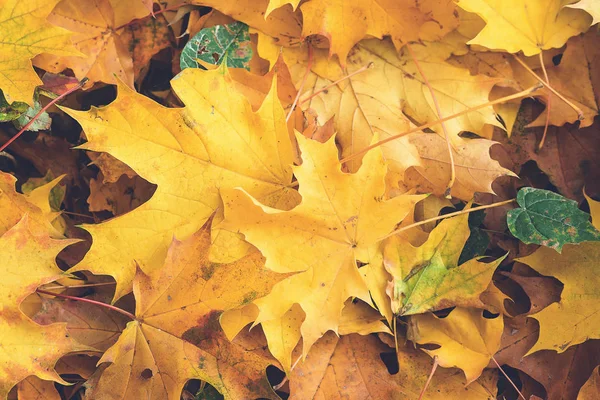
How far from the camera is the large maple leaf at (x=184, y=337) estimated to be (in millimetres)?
1074

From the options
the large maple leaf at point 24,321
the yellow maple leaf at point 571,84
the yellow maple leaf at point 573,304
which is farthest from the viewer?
the yellow maple leaf at point 571,84

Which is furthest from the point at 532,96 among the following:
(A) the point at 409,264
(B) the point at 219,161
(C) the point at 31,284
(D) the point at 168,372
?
(C) the point at 31,284

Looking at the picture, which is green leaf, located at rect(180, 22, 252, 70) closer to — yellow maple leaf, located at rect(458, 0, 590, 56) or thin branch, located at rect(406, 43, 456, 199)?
thin branch, located at rect(406, 43, 456, 199)

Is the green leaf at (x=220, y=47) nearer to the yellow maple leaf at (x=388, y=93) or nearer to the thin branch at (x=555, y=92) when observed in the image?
the yellow maple leaf at (x=388, y=93)

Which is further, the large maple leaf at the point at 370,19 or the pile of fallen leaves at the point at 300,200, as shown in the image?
Result: the large maple leaf at the point at 370,19

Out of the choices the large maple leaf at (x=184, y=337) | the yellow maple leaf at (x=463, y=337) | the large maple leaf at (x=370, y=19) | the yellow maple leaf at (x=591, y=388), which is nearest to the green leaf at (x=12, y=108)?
the large maple leaf at (x=184, y=337)

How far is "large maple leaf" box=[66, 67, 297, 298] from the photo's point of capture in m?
1.07

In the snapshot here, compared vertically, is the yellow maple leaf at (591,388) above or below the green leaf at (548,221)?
below

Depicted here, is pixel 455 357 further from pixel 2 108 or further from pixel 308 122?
pixel 2 108

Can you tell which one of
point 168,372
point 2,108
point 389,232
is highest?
point 2,108

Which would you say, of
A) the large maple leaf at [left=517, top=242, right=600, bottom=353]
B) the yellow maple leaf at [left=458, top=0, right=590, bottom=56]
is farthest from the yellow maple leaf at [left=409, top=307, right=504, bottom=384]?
the yellow maple leaf at [left=458, top=0, right=590, bottom=56]

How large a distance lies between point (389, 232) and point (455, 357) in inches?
13.8

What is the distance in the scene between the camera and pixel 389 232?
3.70 ft

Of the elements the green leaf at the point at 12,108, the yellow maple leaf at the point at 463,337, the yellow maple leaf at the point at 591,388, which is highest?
the green leaf at the point at 12,108
